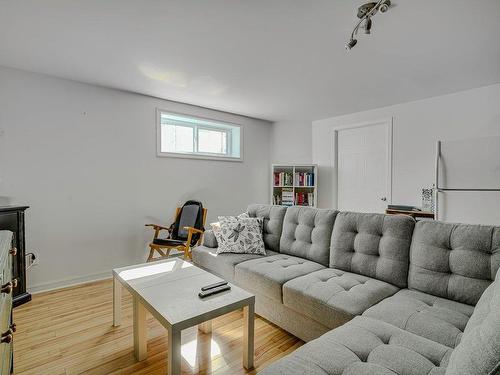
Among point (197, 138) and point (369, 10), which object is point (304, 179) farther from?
point (369, 10)

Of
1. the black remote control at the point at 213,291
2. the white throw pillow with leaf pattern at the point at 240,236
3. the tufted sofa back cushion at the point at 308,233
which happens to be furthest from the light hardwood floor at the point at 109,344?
the tufted sofa back cushion at the point at 308,233

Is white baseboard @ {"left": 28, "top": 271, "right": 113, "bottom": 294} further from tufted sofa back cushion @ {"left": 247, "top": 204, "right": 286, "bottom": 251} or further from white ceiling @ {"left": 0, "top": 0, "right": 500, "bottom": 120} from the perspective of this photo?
white ceiling @ {"left": 0, "top": 0, "right": 500, "bottom": 120}

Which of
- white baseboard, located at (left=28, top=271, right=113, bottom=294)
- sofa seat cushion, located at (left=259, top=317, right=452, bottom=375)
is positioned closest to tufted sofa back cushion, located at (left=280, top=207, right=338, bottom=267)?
sofa seat cushion, located at (left=259, top=317, right=452, bottom=375)

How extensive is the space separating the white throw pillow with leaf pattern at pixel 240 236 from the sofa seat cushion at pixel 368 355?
56.9 inches

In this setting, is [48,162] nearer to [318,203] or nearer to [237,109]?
[237,109]

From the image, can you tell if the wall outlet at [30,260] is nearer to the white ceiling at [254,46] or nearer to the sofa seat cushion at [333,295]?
the white ceiling at [254,46]

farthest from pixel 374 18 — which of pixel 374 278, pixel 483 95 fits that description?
pixel 483 95

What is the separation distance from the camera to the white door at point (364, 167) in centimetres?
397

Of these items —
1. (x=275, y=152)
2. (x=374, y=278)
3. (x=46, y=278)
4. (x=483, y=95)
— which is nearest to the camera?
(x=374, y=278)

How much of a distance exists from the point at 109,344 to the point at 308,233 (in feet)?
5.92

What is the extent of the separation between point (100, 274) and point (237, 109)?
2929 mm

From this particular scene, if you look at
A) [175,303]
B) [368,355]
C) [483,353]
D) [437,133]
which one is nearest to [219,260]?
[175,303]

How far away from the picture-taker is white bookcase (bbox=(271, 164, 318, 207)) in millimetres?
4672

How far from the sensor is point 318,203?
186 inches
